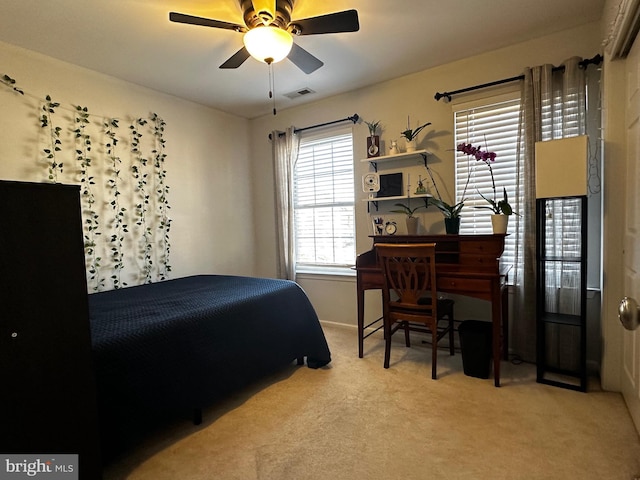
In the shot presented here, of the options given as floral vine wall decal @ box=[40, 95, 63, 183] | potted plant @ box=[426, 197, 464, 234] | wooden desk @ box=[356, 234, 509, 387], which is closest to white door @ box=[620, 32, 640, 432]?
wooden desk @ box=[356, 234, 509, 387]

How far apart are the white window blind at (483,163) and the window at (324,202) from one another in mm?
1135

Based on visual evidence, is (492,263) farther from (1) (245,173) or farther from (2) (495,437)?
(1) (245,173)

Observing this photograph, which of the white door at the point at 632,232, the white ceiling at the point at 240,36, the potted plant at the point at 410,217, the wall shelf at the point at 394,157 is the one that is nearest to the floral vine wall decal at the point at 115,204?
the white ceiling at the point at 240,36

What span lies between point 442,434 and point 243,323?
1327mm

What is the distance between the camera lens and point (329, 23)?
192 cm

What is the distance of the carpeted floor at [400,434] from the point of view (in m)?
1.58

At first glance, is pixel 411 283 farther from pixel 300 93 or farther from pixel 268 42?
pixel 300 93

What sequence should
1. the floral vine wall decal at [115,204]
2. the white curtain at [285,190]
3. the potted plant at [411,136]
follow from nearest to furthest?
the floral vine wall decal at [115,204] < the potted plant at [411,136] < the white curtain at [285,190]

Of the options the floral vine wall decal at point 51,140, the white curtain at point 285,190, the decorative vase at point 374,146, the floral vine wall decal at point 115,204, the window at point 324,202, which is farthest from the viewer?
the white curtain at point 285,190

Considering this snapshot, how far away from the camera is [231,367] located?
6.98ft

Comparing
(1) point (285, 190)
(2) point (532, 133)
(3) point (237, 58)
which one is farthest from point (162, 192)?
(2) point (532, 133)

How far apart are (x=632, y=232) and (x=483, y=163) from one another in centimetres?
123

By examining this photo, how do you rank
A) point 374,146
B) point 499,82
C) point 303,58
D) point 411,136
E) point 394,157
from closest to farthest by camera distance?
point 303,58
point 499,82
point 411,136
point 394,157
point 374,146

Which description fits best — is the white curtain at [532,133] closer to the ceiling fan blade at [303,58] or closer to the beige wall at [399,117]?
the beige wall at [399,117]
